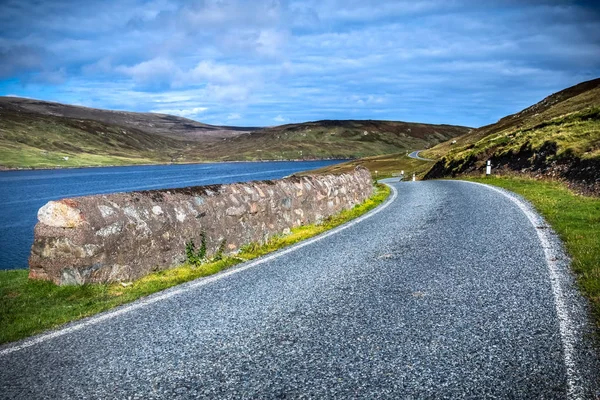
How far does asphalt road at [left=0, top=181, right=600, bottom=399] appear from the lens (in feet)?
12.2

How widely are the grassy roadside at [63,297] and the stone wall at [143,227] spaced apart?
24 cm

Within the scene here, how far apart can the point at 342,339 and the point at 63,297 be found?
4.97 metres

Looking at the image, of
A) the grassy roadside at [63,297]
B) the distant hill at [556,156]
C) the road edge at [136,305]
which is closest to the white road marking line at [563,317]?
the road edge at [136,305]

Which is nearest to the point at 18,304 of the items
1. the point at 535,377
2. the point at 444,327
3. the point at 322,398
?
the point at 322,398

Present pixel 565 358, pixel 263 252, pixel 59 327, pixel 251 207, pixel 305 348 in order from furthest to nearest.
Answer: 1. pixel 251 207
2. pixel 263 252
3. pixel 59 327
4. pixel 305 348
5. pixel 565 358

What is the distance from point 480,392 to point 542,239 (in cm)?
685

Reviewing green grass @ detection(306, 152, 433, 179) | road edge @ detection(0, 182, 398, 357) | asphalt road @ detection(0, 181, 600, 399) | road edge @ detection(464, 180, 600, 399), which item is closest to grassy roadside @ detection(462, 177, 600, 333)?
road edge @ detection(464, 180, 600, 399)

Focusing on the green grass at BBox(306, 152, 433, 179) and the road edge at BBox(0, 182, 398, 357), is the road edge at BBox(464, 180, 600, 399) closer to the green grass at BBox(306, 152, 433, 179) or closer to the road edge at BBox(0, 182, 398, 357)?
the road edge at BBox(0, 182, 398, 357)

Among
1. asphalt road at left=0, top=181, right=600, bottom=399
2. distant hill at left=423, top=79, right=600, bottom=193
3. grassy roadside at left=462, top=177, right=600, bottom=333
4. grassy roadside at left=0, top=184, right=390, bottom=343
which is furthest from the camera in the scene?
distant hill at left=423, top=79, right=600, bottom=193

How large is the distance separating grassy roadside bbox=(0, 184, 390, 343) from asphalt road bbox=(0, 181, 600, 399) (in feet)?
1.39

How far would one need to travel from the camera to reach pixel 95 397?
3695 millimetres

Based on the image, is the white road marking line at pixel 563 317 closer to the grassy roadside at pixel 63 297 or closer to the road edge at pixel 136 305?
the road edge at pixel 136 305

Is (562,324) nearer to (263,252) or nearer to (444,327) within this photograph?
(444,327)

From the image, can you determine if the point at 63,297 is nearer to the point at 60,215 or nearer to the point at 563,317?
the point at 60,215
